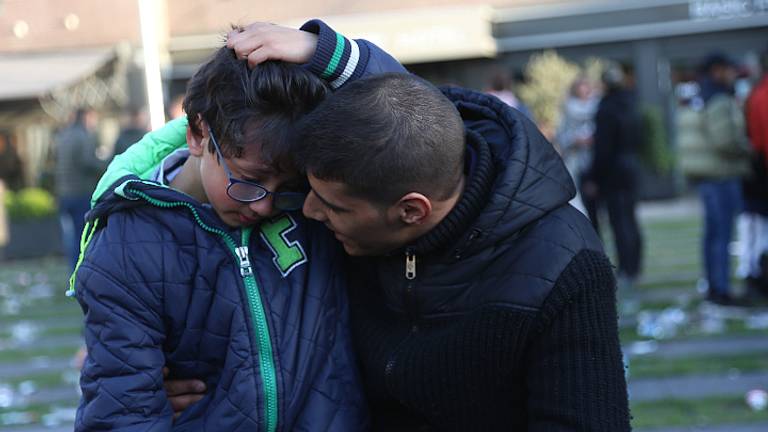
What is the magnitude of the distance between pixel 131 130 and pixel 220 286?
7329 millimetres

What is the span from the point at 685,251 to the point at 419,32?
717 cm

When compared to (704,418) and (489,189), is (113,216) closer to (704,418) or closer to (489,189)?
(489,189)

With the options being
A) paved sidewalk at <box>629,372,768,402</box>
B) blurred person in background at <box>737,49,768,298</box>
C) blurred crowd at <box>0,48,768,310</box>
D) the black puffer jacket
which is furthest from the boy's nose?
blurred person in background at <box>737,49,768,298</box>

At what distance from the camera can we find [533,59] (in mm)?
15875

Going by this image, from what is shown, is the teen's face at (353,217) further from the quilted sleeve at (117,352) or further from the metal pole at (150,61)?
the metal pole at (150,61)

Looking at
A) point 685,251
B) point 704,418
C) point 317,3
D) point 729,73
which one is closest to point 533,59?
point 317,3

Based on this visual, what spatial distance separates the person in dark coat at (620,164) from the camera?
8.05 meters

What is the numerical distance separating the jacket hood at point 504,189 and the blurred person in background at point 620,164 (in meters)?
6.38

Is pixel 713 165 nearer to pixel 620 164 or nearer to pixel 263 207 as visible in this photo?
pixel 620 164

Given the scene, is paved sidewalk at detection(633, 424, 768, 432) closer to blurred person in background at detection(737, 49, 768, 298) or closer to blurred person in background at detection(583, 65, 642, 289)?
blurred person in background at detection(737, 49, 768, 298)

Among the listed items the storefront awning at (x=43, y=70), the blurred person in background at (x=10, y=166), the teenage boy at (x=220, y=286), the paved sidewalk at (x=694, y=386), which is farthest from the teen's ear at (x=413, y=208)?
the blurred person in background at (x=10, y=166)

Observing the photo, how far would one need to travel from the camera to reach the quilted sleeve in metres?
1.78

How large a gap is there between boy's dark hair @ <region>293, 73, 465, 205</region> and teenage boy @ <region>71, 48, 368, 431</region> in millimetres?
123

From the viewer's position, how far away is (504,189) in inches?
68.6
